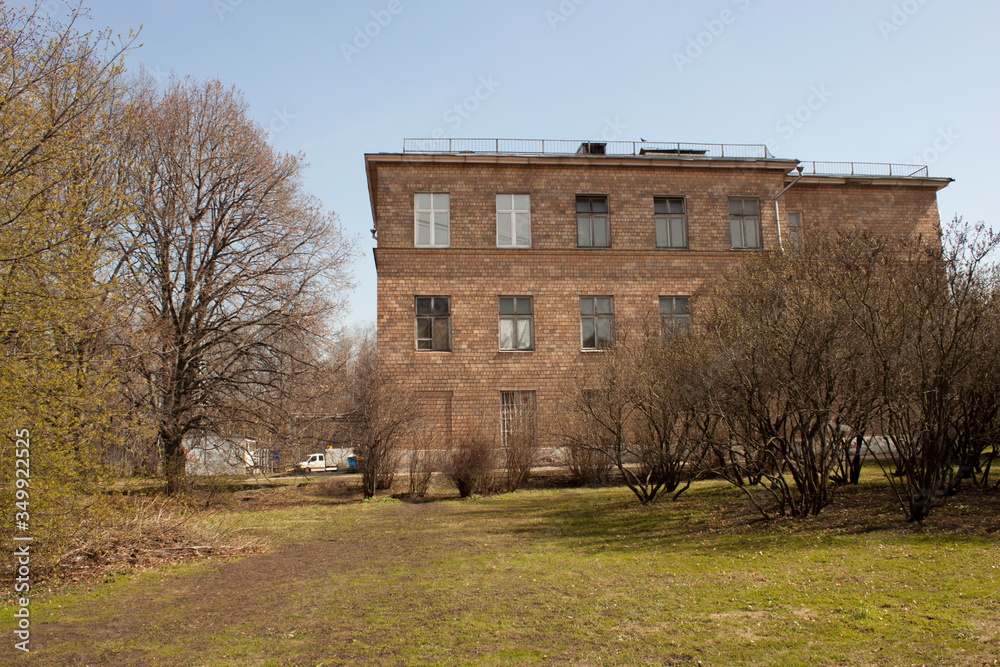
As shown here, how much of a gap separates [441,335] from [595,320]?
19.9 feet

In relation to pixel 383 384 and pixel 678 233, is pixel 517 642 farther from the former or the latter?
pixel 678 233

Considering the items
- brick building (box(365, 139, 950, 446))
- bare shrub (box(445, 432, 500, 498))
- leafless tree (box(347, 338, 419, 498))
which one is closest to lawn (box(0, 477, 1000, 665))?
leafless tree (box(347, 338, 419, 498))

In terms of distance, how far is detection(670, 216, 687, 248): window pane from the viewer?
2856cm

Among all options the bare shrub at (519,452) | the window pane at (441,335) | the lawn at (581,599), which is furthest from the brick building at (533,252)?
the lawn at (581,599)

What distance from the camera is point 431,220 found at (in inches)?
1075

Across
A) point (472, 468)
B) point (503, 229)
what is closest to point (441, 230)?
point (503, 229)

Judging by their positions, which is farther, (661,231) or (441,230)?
(661,231)

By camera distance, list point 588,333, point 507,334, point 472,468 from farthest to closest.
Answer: point 588,333
point 507,334
point 472,468

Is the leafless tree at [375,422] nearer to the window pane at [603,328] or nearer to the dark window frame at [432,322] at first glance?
the dark window frame at [432,322]

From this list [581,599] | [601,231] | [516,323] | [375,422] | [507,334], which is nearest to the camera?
[581,599]

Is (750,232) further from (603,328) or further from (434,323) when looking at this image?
(434,323)

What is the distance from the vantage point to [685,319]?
1064 inches

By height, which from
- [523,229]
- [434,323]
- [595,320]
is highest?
[523,229]

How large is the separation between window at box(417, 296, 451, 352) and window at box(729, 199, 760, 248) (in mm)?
12167
